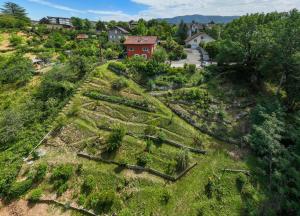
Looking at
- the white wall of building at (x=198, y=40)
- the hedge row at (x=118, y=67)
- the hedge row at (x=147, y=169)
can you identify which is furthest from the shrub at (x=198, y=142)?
the white wall of building at (x=198, y=40)

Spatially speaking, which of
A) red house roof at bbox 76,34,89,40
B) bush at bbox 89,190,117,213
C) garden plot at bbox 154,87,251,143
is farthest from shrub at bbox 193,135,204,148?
red house roof at bbox 76,34,89,40

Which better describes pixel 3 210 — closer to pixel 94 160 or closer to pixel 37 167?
pixel 37 167

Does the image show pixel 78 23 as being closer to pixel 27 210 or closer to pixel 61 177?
pixel 61 177

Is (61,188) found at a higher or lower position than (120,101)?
lower

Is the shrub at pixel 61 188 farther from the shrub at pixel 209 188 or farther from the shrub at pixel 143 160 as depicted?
the shrub at pixel 209 188

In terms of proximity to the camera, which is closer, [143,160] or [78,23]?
[143,160]

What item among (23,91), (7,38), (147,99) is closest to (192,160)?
(147,99)

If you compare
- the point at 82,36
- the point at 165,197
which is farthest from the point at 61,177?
the point at 82,36
